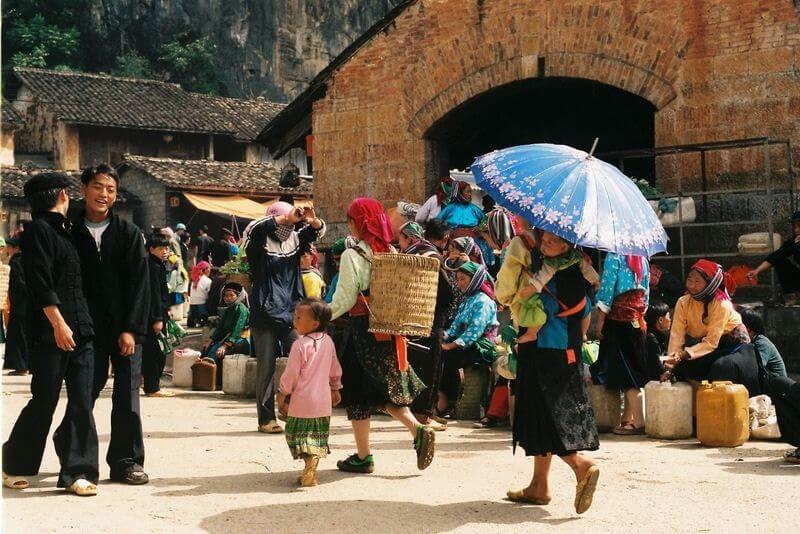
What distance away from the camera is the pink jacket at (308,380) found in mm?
6539

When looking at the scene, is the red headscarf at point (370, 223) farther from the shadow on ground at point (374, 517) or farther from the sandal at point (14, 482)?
the sandal at point (14, 482)

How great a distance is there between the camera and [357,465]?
6.91 metres

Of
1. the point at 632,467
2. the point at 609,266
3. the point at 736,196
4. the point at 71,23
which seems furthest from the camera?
the point at 71,23

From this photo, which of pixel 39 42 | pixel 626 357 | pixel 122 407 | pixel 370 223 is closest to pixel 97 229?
pixel 122 407

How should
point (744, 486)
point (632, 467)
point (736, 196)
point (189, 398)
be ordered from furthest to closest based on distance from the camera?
point (736, 196) < point (189, 398) < point (632, 467) < point (744, 486)

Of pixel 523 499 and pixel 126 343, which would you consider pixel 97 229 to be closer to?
pixel 126 343

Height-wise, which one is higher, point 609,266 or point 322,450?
point 609,266

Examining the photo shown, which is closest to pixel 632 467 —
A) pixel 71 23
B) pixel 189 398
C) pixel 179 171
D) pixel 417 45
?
pixel 189 398

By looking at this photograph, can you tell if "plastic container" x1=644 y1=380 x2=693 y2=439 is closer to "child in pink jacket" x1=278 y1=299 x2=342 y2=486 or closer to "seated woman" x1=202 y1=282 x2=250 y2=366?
"child in pink jacket" x1=278 y1=299 x2=342 y2=486

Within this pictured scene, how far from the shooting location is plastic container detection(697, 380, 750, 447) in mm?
7992

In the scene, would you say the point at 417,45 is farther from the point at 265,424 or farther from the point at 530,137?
the point at 265,424

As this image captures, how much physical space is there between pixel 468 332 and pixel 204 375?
4319mm

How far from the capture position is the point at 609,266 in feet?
28.1

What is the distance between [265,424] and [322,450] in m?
2.42
